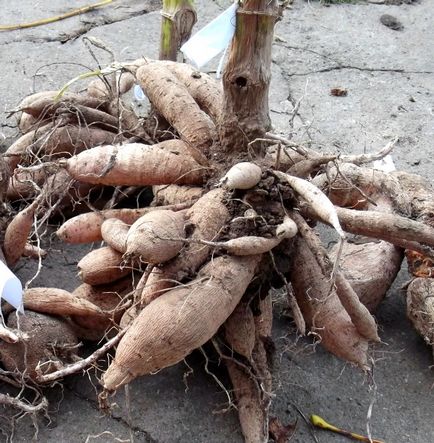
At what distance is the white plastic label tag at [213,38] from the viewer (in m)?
1.25

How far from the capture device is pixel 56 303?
1423 mm

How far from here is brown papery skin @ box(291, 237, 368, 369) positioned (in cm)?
137

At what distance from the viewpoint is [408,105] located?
2.59 metres

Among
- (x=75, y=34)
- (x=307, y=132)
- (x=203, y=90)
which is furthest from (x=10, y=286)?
(x=75, y=34)

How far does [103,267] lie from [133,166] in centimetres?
22

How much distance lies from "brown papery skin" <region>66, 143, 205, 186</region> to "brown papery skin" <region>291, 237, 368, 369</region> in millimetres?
295

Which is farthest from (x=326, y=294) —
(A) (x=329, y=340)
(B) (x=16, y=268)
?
(B) (x=16, y=268)

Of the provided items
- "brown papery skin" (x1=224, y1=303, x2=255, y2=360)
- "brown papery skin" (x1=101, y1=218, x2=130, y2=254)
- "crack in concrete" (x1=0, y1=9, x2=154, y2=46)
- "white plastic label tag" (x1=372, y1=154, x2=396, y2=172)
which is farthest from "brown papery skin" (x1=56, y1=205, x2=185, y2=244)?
"crack in concrete" (x1=0, y1=9, x2=154, y2=46)

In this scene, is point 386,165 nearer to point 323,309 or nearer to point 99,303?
point 323,309

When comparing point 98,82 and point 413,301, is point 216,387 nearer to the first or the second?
point 413,301

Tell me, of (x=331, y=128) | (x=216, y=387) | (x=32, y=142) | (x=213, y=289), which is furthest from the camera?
(x=331, y=128)

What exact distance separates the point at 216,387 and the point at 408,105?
5.12 feet

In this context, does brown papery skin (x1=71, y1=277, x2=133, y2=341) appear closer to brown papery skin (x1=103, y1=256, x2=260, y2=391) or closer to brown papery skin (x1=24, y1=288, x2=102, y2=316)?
brown papery skin (x1=24, y1=288, x2=102, y2=316)

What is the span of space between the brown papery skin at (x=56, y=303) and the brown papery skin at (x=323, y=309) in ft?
1.42
